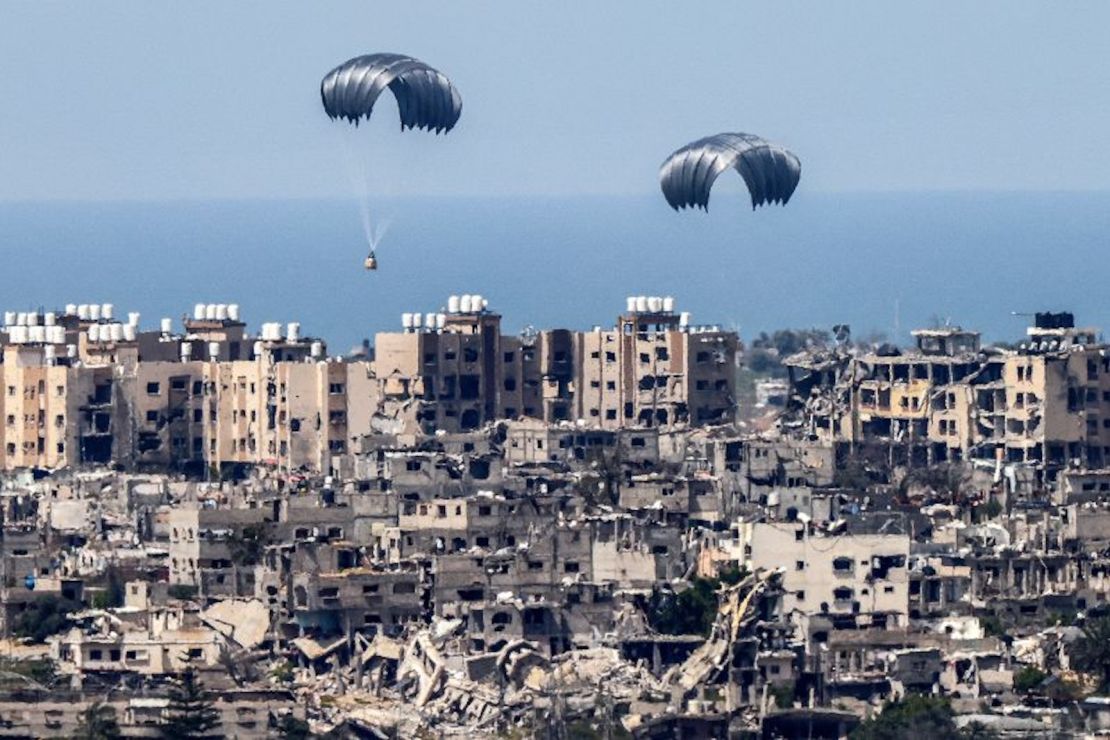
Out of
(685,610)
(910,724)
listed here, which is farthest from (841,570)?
(910,724)

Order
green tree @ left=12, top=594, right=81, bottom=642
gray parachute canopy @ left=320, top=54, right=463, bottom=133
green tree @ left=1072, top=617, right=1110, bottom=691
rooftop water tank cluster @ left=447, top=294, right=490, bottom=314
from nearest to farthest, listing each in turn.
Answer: green tree @ left=1072, top=617, right=1110, bottom=691 < green tree @ left=12, top=594, right=81, bottom=642 < gray parachute canopy @ left=320, top=54, right=463, bottom=133 < rooftop water tank cluster @ left=447, top=294, right=490, bottom=314

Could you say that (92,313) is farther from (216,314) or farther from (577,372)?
(577,372)

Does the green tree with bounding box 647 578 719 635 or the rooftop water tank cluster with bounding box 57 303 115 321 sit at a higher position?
the rooftop water tank cluster with bounding box 57 303 115 321

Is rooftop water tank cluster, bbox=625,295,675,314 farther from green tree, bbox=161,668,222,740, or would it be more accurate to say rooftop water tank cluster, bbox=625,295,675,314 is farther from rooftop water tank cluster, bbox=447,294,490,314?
green tree, bbox=161,668,222,740

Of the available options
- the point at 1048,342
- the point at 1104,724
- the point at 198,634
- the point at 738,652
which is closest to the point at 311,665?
the point at 198,634

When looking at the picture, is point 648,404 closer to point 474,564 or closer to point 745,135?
point 745,135

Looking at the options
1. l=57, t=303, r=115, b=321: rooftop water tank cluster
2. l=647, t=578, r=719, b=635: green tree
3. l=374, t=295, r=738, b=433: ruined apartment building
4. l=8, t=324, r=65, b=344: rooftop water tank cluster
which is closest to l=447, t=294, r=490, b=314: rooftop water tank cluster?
l=374, t=295, r=738, b=433: ruined apartment building
